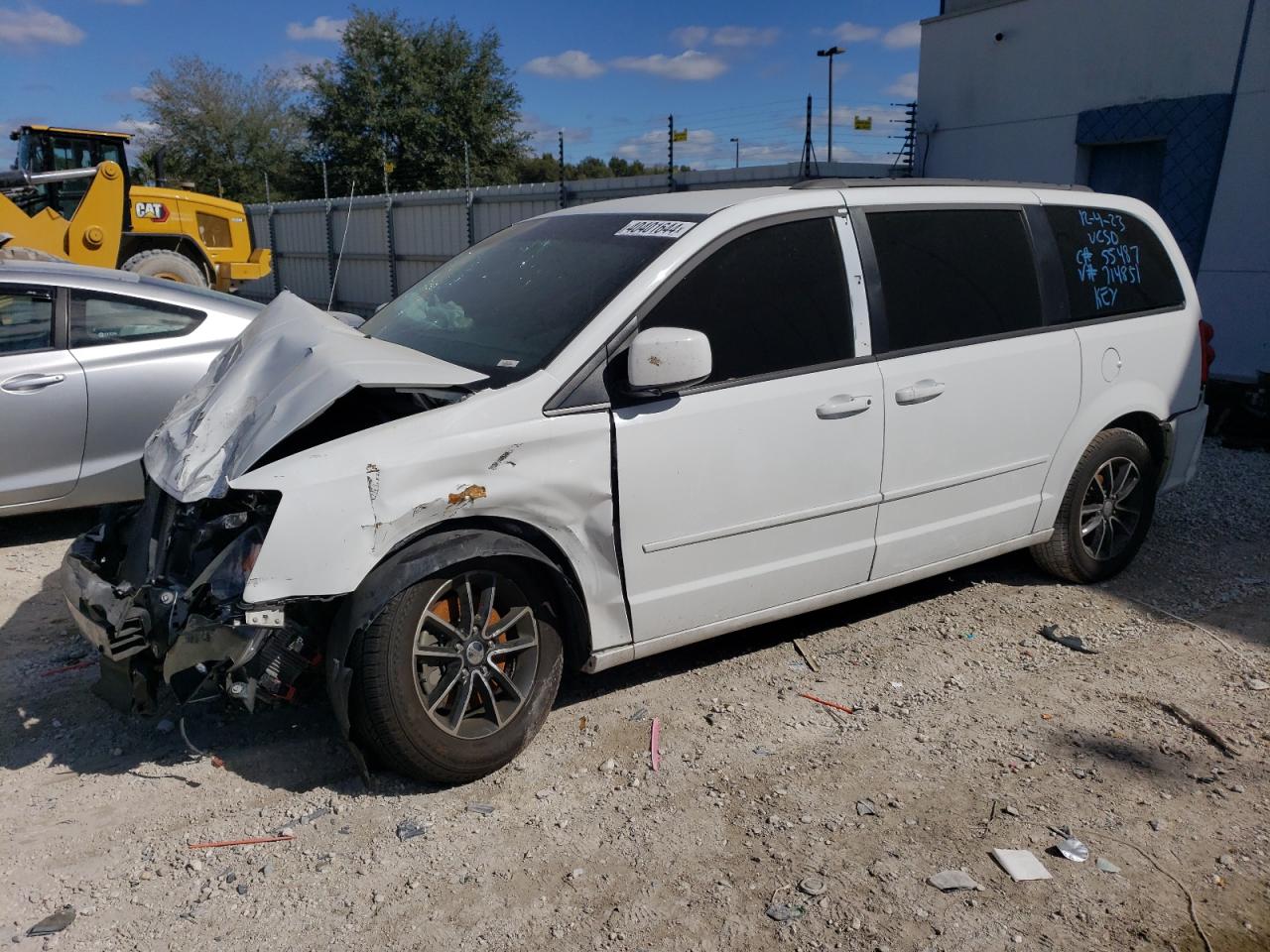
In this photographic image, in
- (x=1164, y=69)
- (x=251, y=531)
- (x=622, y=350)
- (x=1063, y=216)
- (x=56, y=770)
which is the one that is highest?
(x=1164, y=69)

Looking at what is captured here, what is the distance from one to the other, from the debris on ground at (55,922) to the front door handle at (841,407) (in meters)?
2.90

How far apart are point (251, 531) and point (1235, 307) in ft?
34.8

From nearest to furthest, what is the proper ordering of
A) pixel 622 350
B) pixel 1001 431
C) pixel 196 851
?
pixel 196 851 → pixel 622 350 → pixel 1001 431

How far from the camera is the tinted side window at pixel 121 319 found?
5531 millimetres

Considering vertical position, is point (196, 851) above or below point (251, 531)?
below

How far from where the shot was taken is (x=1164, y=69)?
1063 centimetres

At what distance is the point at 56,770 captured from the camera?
347cm

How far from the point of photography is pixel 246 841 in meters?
3.08

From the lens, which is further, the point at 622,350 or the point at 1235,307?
the point at 1235,307

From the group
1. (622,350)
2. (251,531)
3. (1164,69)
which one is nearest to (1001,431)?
(622,350)

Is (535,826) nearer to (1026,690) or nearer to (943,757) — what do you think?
(943,757)

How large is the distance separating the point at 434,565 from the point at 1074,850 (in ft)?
7.08

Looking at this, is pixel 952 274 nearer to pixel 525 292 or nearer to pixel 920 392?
pixel 920 392

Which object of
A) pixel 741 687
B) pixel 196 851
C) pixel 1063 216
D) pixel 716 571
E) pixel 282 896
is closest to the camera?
pixel 282 896
